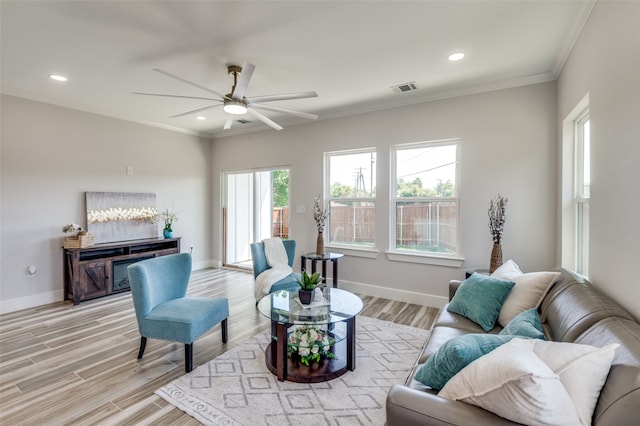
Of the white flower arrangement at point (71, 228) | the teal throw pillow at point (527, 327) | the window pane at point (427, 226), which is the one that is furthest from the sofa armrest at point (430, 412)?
the white flower arrangement at point (71, 228)

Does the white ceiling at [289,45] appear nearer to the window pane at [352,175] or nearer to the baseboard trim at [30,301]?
the window pane at [352,175]

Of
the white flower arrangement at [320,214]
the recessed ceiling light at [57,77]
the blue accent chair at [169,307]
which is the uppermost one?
the recessed ceiling light at [57,77]

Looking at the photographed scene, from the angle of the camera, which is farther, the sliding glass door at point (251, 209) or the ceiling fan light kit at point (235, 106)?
the sliding glass door at point (251, 209)

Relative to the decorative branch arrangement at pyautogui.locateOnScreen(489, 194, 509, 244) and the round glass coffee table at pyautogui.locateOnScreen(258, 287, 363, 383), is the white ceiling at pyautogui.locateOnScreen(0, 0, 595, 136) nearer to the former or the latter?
the decorative branch arrangement at pyautogui.locateOnScreen(489, 194, 509, 244)

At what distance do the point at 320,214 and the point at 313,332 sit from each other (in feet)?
8.09

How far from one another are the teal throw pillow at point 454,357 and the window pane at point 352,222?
10.2 ft

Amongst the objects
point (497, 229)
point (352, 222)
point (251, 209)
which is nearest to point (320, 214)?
point (352, 222)

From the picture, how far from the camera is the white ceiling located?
2238 mm

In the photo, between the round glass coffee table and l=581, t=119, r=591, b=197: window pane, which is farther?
l=581, t=119, r=591, b=197: window pane

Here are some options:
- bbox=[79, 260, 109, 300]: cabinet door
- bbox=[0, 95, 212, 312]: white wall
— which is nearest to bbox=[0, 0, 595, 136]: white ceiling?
bbox=[0, 95, 212, 312]: white wall

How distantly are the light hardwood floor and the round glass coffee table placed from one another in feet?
2.23

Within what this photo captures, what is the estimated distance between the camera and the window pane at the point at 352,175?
→ 459cm

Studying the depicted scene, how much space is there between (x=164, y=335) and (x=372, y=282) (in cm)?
291

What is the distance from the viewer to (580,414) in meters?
1.05
